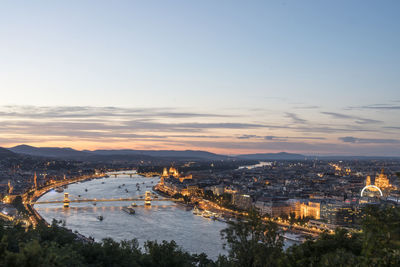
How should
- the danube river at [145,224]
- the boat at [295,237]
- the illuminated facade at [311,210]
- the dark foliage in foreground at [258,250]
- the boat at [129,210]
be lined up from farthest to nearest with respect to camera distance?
the illuminated facade at [311,210] → the boat at [129,210] → the boat at [295,237] → the danube river at [145,224] → the dark foliage in foreground at [258,250]

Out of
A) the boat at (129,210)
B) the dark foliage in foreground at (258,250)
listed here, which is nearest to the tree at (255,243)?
the dark foliage in foreground at (258,250)

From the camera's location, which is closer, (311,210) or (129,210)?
(129,210)

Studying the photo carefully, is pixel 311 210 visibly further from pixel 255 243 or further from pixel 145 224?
pixel 255 243

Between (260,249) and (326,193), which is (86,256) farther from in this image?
(326,193)

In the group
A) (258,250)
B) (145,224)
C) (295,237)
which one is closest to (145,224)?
(145,224)

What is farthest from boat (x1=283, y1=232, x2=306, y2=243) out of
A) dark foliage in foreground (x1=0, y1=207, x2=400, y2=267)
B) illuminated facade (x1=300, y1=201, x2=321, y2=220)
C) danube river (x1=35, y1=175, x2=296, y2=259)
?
dark foliage in foreground (x1=0, y1=207, x2=400, y2=267)

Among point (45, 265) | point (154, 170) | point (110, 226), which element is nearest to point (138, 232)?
point (110, 226)

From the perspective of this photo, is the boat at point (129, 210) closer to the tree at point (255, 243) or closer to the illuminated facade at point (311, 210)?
the illuminated facade at point (311, 210)
